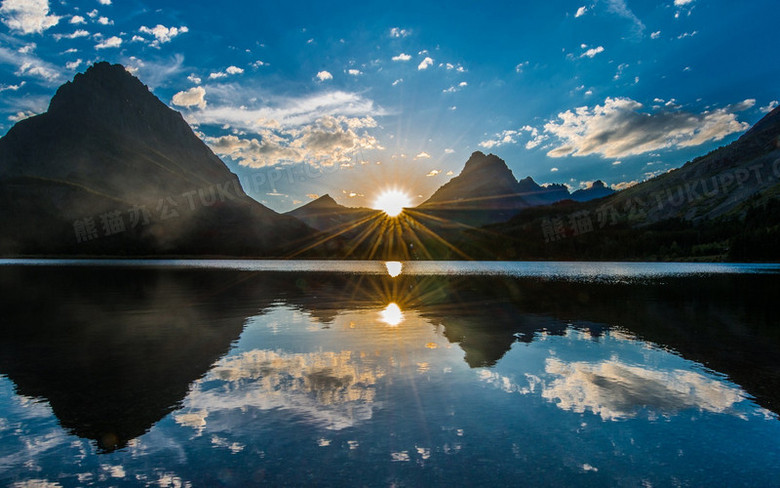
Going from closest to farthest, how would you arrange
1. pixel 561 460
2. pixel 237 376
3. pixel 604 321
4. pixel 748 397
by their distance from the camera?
pixel 561 460 < pixel 748 397 < pixel 237 376 < pixel 604 321

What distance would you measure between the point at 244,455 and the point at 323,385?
297 inches

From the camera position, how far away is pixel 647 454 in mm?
13219

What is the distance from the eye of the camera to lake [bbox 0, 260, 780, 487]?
1201 centimetres

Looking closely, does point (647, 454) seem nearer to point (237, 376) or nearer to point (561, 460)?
point (561, 460)

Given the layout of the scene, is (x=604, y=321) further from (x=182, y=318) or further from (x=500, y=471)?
(x=182, y=318)

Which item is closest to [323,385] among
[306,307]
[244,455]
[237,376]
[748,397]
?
[237,376]

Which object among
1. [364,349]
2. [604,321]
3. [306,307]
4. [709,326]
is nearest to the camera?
[364,349]

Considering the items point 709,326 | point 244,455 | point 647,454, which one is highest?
point 244,455

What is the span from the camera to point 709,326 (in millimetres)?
38250

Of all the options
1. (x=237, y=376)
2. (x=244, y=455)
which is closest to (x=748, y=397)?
(x=244, y=455)

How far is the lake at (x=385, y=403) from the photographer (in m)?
12.0

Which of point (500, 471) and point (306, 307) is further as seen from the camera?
point (306, 307)

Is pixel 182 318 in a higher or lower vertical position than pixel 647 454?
higher

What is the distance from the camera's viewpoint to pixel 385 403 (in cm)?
1761
